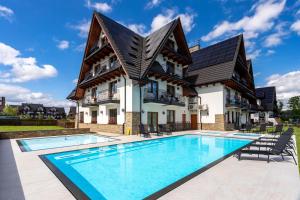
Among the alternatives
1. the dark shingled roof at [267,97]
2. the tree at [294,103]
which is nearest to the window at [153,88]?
the dark shingled roof at [267,97]

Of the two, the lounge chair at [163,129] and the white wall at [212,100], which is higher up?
the white wall at [212,100]

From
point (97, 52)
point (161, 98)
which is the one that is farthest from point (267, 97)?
point (97, 52)

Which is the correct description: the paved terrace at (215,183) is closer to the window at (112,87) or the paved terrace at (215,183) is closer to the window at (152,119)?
the window at (152,119)

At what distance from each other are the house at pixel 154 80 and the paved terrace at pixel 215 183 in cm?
1069

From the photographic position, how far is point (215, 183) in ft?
14.9

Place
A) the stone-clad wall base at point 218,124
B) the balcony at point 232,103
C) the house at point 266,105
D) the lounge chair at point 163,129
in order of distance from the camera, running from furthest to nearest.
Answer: the house at point 266,105 < the balcony at point 232,103 < the stone-clad wall base at point 218,124 < the lounge chair at point 163,129

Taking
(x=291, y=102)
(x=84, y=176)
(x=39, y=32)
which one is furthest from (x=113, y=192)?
(x=291, y=102)

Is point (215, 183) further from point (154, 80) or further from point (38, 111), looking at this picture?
point (38, 111)

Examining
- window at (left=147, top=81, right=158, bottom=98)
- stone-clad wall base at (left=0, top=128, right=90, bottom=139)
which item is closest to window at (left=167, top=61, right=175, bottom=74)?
window at (left=147, top=81, right=158, bottom=98)

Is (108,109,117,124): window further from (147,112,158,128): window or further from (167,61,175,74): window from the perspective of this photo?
(167,61,175,74): window

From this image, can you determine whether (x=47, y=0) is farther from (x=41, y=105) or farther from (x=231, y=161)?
(x=41, y=105)

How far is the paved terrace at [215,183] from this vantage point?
3.84 m

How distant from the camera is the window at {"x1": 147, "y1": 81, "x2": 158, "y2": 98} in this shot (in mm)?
17953

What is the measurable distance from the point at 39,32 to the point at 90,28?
7106 mm
